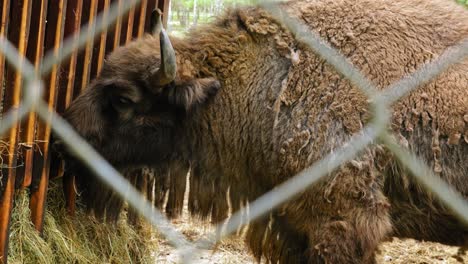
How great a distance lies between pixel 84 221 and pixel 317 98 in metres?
1.60

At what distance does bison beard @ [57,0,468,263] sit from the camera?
3.33 meters

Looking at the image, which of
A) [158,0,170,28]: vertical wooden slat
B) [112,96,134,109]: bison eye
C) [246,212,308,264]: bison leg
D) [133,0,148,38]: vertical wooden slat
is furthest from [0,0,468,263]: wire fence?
[158,0,170,28]: vertical wooden slat

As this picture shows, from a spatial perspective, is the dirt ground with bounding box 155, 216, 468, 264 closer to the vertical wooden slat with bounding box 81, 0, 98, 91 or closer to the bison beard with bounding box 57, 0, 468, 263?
the bison beard with bounding box 57, 0, 468, 263

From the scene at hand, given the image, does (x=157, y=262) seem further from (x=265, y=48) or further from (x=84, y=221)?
(x=265, y=48)

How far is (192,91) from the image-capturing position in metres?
3.51

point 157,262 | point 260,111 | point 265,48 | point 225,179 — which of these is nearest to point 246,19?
point 265,48

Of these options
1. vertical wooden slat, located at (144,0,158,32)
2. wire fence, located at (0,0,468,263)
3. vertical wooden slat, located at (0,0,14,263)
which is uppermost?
vertical wooden slat, located at (144,0,158,32)

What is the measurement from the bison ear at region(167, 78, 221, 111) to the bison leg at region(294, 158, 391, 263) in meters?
0.72

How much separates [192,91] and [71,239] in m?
1.14

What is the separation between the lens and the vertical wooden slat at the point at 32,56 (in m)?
3.43

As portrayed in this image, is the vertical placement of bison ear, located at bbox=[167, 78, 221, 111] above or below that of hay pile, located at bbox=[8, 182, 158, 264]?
above

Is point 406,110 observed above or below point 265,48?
below

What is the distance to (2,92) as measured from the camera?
11.1 ft

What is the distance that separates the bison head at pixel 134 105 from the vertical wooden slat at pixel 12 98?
12.8 inches
